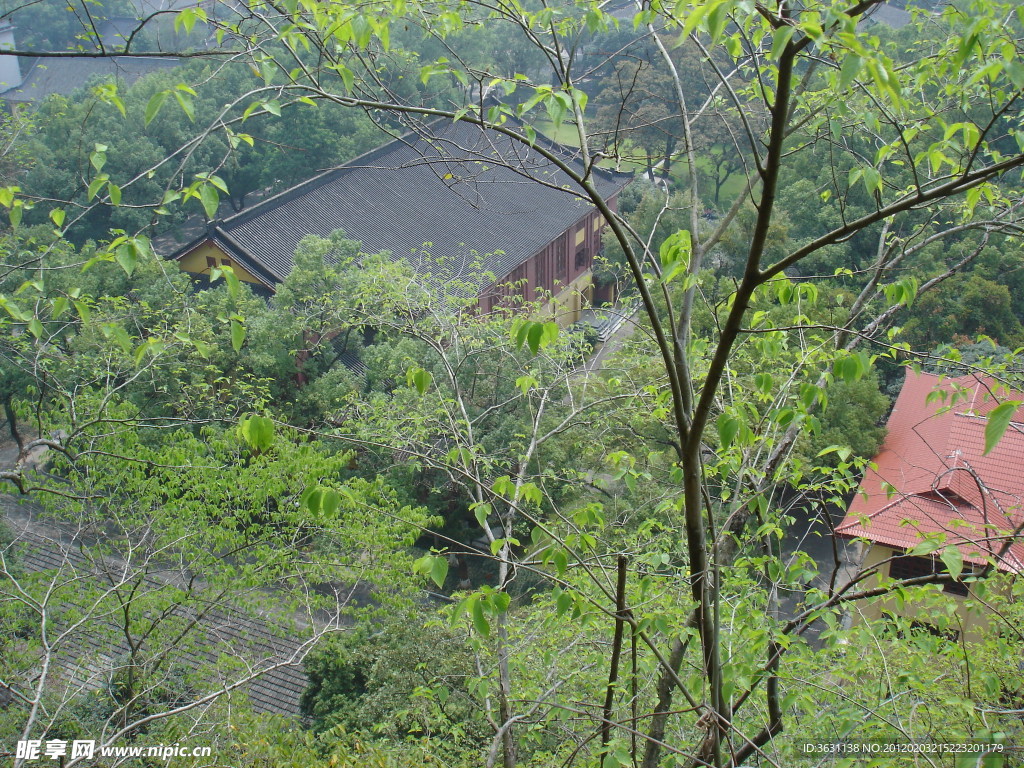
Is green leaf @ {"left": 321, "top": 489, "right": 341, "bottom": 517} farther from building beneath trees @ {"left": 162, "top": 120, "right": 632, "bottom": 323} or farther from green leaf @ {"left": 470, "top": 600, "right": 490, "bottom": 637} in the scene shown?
building beneath trees @ {"left": 162, "top": 120, "right": 632, "bottom": 323}

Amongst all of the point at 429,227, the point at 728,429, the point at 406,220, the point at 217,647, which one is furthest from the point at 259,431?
the point at 406,220

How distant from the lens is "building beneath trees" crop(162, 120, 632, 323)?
16016 millimetres

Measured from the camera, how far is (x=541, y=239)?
787 inches

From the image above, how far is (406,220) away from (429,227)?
59 centimetres

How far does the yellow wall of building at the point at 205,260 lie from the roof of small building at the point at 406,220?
0.17m

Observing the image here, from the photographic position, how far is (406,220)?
18750mm

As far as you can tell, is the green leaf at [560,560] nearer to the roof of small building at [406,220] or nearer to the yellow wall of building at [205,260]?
the roof of small building at [406,220]

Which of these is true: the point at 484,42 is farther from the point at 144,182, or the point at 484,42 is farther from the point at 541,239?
the point at 144,182

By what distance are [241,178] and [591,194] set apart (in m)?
23.4

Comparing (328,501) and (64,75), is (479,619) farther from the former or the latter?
(64,75)

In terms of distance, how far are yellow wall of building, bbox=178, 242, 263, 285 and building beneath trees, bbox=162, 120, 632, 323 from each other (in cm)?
3

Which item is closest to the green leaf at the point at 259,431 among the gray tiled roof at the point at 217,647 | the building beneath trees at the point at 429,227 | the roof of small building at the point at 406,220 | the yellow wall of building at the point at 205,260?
the gray tiled roof at the point at 217,647

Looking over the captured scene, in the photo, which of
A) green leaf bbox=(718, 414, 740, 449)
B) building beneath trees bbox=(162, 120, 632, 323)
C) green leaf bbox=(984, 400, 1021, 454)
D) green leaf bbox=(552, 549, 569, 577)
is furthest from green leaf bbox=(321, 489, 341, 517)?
building beneath trees bbox=(162, 120, 632, 323)

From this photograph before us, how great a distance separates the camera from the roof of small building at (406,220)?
16109 mm
